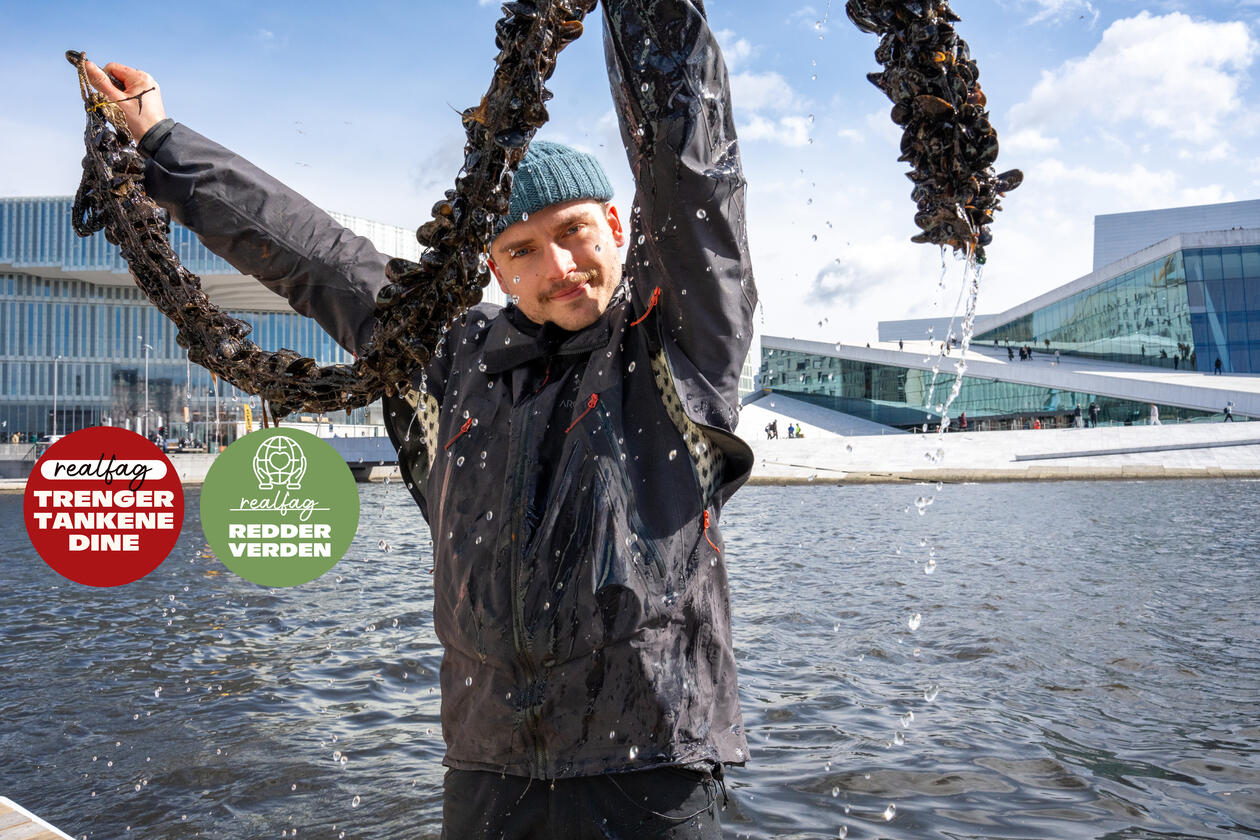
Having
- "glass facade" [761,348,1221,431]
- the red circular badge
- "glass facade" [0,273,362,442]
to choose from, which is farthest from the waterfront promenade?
"glass facade" [0,273,362,442]

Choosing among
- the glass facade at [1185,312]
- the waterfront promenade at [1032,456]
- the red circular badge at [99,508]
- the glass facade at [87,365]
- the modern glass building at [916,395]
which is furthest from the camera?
the glass facade at [87,365]

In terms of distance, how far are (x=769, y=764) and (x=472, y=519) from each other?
3995mm

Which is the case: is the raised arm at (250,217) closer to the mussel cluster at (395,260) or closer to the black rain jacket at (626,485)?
the mussel cluster at (395,260)

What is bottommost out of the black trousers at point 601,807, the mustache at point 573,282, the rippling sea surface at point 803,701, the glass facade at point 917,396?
the rippling sea surface at point 803,701

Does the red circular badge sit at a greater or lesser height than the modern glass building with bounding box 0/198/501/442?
lesser

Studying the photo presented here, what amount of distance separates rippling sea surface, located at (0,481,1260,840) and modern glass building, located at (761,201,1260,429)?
35.2 meters

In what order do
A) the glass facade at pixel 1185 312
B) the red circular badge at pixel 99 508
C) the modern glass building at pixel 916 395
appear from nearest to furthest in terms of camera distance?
the red circular badge at pixel 99 508, the modern glass building at pixel 916 395, the glass facade at pixel 1185 312

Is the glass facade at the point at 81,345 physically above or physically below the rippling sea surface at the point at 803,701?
above

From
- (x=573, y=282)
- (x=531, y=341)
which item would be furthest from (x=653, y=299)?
(x=531, y=341)

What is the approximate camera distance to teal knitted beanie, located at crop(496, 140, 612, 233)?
2029 mm

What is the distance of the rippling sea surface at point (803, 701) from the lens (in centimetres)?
474

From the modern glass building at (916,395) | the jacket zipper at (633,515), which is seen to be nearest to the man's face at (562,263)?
the jacket zipper at (633,515)

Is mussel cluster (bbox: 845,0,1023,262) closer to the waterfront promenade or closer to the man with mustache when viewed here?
the man with mustache

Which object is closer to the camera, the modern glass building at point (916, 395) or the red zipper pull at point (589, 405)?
the red zipper pull at point (589, 405)
